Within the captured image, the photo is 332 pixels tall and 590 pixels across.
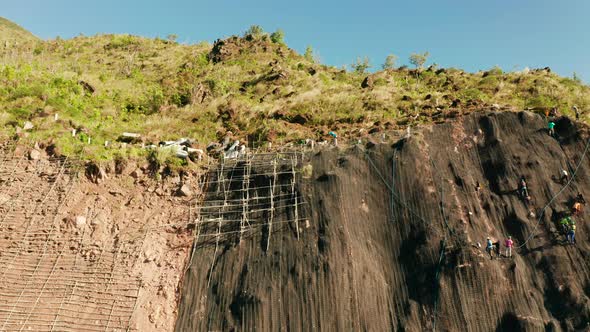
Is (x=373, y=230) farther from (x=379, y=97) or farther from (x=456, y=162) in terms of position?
(x=379, y=97)

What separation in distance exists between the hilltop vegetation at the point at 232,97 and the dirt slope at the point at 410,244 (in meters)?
2.78

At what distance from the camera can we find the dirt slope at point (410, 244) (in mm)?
11383

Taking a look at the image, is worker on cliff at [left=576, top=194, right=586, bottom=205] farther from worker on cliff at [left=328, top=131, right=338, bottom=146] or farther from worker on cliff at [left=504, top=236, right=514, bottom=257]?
worker on cliff at [left=328, top=131, right=338, bottom=146]

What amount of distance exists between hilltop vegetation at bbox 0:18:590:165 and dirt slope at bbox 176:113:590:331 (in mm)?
2781

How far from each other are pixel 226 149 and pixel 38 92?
Result: 35.9 ft

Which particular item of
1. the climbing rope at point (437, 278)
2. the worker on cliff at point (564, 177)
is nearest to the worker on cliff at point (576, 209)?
the worker on cliff at point (564, 177)

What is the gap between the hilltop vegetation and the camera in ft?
58.1

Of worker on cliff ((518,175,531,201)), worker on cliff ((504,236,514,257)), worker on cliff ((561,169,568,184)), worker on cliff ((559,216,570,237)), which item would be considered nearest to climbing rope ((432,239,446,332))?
worker on cliff ((504,236,514,257))

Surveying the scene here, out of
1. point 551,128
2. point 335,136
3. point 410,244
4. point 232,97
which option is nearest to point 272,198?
point 335,136

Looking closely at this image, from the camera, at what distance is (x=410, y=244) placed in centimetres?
1279

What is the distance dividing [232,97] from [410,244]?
15.1 m

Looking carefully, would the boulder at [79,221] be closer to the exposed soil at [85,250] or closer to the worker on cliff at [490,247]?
the exposed soil at [85,250]

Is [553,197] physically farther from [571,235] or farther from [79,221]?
[79,221]

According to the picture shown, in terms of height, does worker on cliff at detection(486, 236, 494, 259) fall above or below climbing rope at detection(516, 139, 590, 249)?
below
